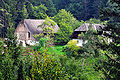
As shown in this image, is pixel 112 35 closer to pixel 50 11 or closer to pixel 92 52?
pixel 92 52

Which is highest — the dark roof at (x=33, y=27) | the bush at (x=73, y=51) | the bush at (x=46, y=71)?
the dark roof at (x=33, y=27)

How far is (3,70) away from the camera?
9.51 m

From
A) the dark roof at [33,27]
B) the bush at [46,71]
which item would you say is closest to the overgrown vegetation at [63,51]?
the bush at [46,71]

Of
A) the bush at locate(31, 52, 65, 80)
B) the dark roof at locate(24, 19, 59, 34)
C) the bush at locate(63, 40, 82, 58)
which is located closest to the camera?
the bush at locate(31, 52, 65, 80)

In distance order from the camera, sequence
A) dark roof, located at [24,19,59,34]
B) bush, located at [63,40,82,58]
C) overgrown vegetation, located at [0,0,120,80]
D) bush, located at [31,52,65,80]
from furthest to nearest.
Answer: dark roof, located at [24,19,59,34]
bush, located at [63,40,82,58]
bush, located at [31,52,65,80]
overgrown vegetation, located at [0,0,120,80]

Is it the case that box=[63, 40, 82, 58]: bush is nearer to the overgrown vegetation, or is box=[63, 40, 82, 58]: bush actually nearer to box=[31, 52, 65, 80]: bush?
the overgrown vegetation

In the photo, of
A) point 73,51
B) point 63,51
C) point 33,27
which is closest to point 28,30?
point 33,27

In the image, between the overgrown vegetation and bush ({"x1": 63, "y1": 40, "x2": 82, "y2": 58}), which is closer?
the overgrown vegetation

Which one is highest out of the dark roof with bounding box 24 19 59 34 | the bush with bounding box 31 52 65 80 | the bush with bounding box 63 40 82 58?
the dark roof with bounding box 24 19 59 34

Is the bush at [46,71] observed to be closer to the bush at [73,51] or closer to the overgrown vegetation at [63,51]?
the overgrown vegetation at [63,51]

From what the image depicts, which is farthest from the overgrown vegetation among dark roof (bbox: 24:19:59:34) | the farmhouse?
the farmhouse

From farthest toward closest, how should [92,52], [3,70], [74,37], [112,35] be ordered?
[74,37], [92,52], [3,70], [112,35]

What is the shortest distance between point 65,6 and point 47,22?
2569 cm

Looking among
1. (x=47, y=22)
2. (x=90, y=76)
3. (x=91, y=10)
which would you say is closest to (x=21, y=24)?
(x=47, y=22)
